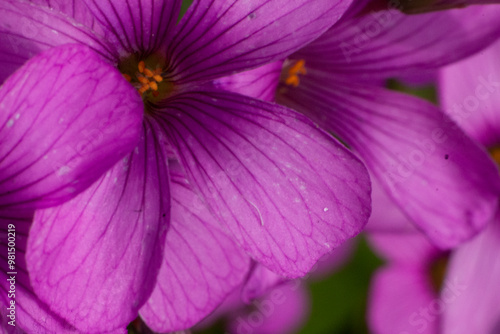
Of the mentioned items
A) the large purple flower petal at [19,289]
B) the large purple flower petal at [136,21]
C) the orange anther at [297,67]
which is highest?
the large purple flower petal at [136,21]

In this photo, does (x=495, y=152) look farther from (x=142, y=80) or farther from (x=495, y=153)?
(x=142, y=80)

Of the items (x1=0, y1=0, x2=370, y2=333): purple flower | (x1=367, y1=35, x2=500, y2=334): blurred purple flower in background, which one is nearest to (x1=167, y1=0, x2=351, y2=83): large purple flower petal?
(x1=0, y1=0, x2=370, y2=333): purple flower

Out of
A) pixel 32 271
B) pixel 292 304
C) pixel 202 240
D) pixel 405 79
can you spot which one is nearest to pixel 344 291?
pixel 292 304

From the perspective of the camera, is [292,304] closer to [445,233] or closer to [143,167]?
[445,233]

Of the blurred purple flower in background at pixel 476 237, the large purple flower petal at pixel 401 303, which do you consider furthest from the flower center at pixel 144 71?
the large purple flower petal at pixel 401 303

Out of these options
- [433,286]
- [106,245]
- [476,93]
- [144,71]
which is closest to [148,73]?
[144,71]

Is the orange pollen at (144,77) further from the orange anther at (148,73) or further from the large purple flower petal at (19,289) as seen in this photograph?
the large purple flower petal at (19,289)

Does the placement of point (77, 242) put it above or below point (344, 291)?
above
